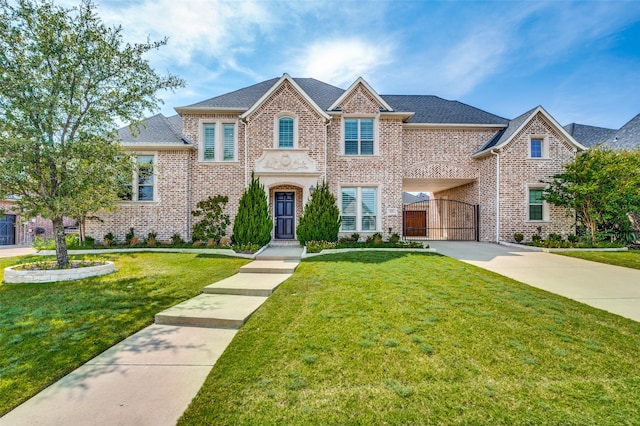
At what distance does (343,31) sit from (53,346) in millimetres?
12345

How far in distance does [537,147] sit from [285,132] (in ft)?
40.5

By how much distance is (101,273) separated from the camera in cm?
763

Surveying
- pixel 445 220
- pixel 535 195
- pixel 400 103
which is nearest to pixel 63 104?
pixel 400 103

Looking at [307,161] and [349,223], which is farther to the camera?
[349,223]

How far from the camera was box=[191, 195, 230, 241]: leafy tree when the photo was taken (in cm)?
1327

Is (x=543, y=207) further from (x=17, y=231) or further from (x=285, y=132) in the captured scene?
(x=17, y=231)

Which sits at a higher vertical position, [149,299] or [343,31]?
[343,31]

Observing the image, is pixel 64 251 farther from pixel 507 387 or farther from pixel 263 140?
pixel 507 387

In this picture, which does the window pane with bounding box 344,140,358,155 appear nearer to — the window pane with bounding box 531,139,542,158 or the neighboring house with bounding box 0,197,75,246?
the window pane with bounding box 531,139,542,158

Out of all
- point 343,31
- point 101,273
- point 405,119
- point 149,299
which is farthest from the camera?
point 405,119

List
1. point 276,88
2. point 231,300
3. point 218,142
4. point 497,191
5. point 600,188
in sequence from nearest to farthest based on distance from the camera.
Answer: point 231,300 < point 600,188 < point 276,88 < point 218,142 < point 497,191

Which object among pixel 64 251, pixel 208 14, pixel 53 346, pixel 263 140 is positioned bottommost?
pixel 53 346

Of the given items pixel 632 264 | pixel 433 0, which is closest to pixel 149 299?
pixel 433 0

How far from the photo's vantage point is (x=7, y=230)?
18.3 meters
